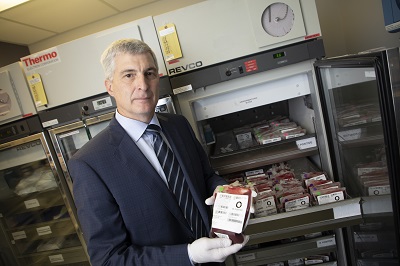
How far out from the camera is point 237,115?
232 centimetres

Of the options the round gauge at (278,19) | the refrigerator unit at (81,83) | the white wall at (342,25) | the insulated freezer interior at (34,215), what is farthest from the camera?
the insulated freezer interior at (34,215)

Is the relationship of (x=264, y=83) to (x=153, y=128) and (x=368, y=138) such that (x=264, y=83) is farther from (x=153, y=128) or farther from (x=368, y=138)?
(x=153, y=128)

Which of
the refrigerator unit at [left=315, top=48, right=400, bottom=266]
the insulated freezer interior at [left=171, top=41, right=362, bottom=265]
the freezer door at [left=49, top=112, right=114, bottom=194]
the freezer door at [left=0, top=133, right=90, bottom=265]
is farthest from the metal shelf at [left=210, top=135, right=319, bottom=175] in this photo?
the freezer door at [left=0, top=133, right=90, bottom=265]

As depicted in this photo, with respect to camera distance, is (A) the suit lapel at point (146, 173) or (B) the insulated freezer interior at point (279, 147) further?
(B) the insulated freezer interior at point (279, 147)

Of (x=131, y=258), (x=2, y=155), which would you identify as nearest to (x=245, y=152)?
(x=131, y=258)

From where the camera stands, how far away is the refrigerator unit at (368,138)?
0.95 meters

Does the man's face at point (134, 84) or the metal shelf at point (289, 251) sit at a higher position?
the man's face at point (134, 84)

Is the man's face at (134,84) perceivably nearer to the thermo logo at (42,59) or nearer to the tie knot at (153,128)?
the tie knot at (153,128)

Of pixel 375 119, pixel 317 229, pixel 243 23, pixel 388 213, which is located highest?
pixel 243 23

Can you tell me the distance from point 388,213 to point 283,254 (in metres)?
0.77

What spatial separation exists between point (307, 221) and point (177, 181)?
Result: 2.88ft

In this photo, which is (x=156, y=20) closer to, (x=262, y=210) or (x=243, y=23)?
(x=243, y=23)

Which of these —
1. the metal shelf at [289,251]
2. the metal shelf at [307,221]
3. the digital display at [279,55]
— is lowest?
the metal shelf at [289,251]

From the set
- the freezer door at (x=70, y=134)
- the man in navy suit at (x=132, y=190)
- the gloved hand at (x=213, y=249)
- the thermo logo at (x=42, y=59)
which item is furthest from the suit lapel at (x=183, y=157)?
the thermo logo at (x=42, y=59)
